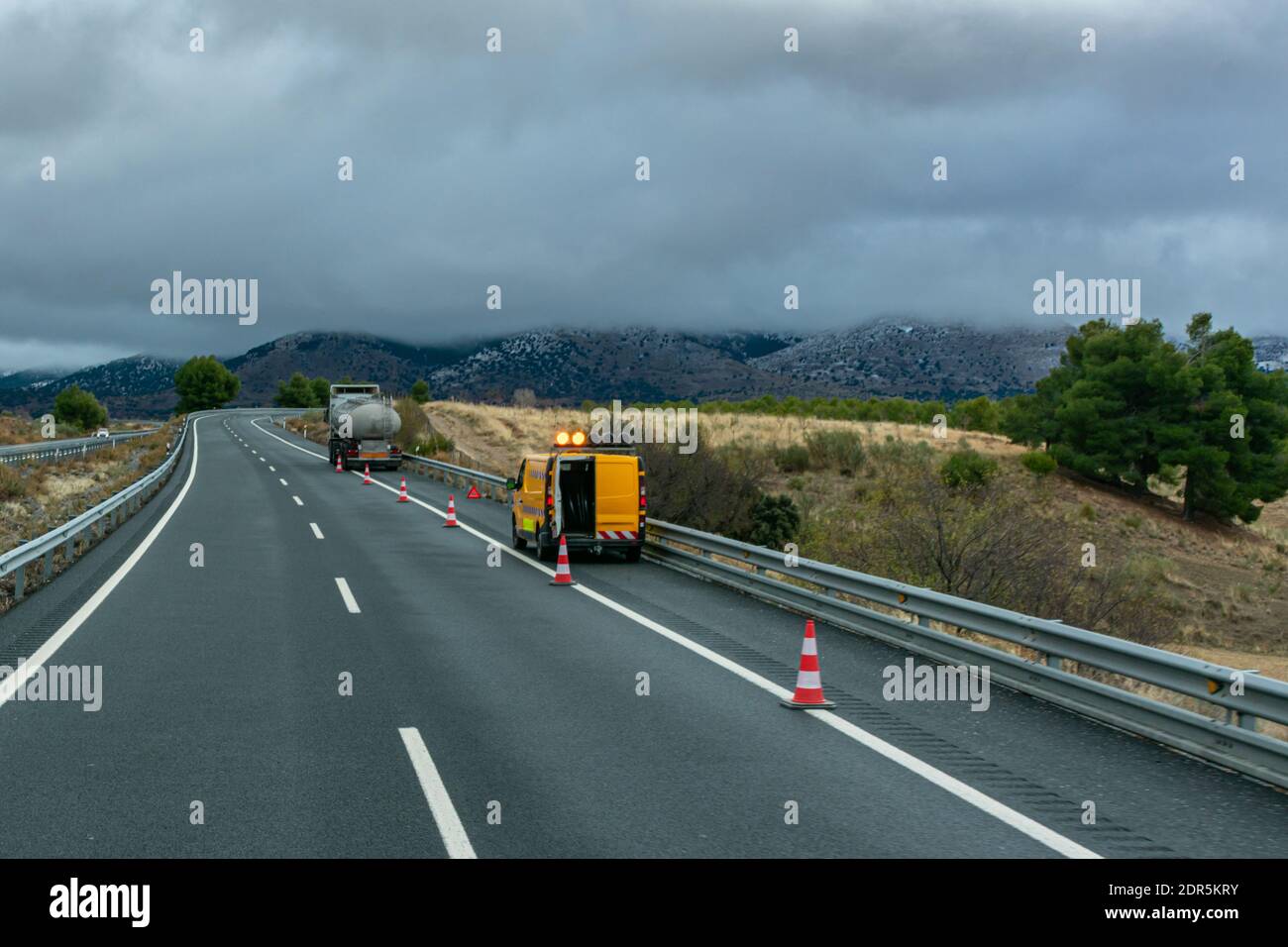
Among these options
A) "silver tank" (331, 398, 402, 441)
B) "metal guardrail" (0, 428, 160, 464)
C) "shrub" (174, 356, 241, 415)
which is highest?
"shrub" (174, 356, 241, 415)

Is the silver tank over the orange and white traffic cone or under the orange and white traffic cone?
over

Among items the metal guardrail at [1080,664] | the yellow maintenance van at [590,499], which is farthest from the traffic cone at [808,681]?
the yellow maintenance van at [590,499]

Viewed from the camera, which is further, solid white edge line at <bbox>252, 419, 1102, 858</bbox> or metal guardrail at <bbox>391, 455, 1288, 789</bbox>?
metal guardrail at <bbox>391, 455, 1288, 789</bbox>

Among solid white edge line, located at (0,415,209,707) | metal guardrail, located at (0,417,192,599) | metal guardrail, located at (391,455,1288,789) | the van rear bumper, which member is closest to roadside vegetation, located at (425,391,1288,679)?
metal guardrail, located at (391,455,1288,789)

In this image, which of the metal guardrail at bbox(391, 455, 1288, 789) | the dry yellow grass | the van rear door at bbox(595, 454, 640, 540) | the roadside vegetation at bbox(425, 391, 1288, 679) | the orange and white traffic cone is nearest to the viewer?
the metal guardrail at bbox(391, 455, 1288, 789)

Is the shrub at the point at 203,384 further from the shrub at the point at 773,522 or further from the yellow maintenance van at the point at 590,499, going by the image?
the yellow maintenance van at the point at 590,499

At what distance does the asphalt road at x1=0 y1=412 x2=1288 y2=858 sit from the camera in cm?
589

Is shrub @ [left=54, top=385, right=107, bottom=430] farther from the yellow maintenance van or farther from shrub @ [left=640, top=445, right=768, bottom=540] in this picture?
the yellow maintenance van

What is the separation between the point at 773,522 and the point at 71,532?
15094 mm

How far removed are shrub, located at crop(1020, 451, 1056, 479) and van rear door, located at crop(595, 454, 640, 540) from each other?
3294 centimetres

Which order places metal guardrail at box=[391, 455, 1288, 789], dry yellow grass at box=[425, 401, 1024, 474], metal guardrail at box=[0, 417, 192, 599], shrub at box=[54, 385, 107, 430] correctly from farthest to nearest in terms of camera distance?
shrub at box=[54, 385, 107, 430] → dry yellow grass at box=[425, 401, 1024, 474] → metal guardrail at box=[0, 417, 192, 599] → metal guardrail at box=[391, 455, 1288, 789]

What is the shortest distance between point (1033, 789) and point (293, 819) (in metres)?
4.33

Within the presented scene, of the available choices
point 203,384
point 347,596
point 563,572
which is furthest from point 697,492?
point 203,384
